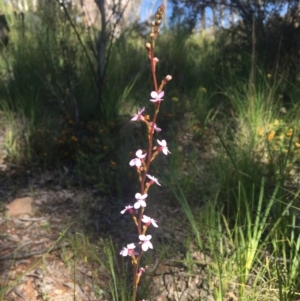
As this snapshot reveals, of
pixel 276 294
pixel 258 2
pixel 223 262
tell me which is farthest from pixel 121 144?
pixel 258 2

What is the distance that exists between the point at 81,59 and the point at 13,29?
1.39 metres

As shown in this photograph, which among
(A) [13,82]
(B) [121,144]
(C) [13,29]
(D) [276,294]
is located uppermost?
(C) [13,29]

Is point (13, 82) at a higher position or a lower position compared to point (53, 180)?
higher

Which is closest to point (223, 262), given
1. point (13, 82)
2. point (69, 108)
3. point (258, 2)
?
point (69, 108)

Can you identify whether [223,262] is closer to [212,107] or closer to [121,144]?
[121,144]

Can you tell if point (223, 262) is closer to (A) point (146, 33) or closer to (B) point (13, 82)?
(B) point (13, 82)

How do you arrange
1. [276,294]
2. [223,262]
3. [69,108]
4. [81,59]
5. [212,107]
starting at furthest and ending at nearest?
[81,59], [212,107], [69,108], [223,262], [276,294]

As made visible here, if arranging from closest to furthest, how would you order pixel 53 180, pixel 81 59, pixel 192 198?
pixel 192 198, pixel 53 180, pixel 81 59

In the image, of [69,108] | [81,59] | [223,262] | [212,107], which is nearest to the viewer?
[223,262]

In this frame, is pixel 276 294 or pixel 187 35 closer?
pixel 276 294

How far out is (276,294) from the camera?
207 cm

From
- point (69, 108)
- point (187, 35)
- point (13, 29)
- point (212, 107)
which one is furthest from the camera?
point (187, 35)

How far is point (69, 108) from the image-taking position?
13.3ft

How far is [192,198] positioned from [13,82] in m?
2.07
